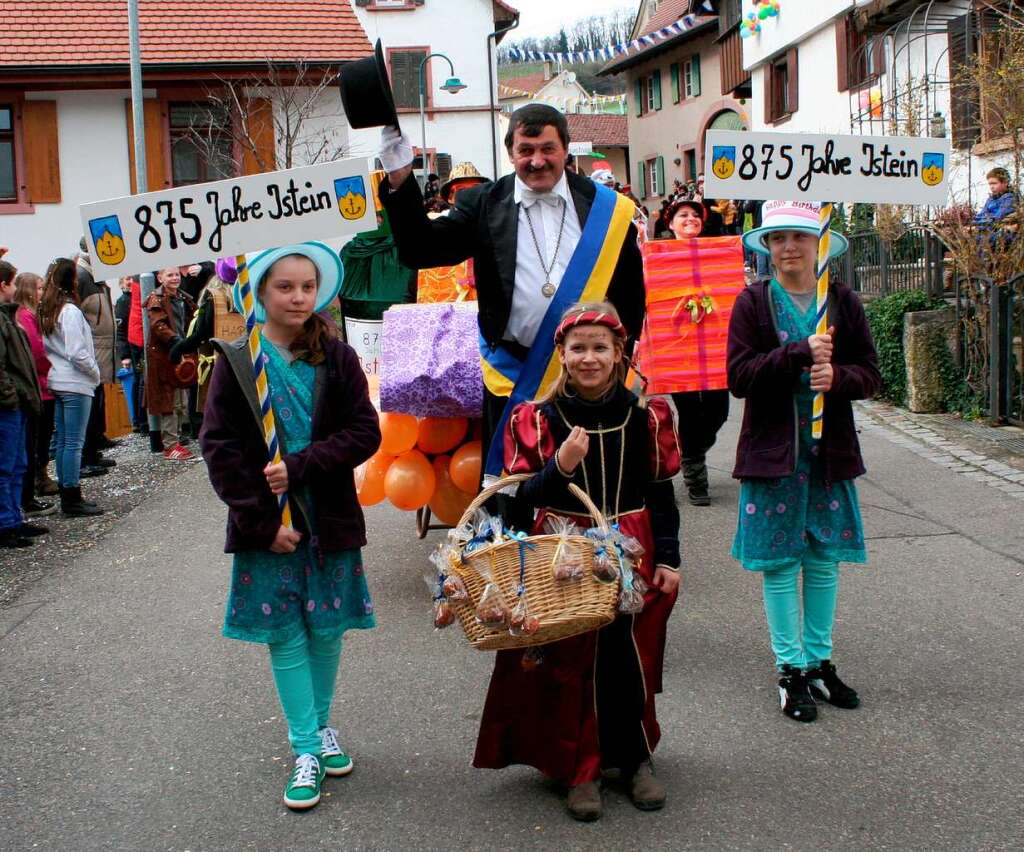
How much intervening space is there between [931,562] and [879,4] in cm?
1360

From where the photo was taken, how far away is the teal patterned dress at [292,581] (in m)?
3.78

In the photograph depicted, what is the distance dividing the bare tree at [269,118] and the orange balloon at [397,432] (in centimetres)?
1896

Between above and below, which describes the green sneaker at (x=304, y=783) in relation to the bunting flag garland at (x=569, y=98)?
→ below

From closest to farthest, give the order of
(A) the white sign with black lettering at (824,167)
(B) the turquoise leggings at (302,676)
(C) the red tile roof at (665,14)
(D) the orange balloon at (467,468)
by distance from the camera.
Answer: (B) the turquoise leggings at (302,676) < (A) the white sign with black lettering at (824,167) < (D) the orange balloon at (467,468) < (C) the red tile roof at (665,14)

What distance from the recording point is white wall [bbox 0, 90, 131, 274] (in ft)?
Answer: 81.5

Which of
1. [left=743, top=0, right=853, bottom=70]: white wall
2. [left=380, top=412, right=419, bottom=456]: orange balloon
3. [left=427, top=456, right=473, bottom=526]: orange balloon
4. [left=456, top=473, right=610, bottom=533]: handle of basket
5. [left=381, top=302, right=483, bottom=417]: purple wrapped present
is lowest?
[left=427, top=456, right=473, bottom=526]: orange balloon

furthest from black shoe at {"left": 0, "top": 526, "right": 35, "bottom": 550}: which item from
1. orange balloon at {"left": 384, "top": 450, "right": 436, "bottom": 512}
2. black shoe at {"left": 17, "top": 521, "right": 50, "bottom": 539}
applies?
orange balloon at {"left": 384, "top": 450, "right": 436, "bottom": 512}

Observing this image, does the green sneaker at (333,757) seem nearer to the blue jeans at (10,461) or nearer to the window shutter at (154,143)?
the blue jeans at (10,461)

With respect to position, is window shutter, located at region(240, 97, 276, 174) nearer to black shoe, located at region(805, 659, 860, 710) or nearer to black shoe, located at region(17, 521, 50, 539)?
black shoe, located at region(17, 521, 50, 539)

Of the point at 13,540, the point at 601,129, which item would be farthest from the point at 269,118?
the point at 601,129

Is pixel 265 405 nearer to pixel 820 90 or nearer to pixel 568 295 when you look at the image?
pixel 568 295

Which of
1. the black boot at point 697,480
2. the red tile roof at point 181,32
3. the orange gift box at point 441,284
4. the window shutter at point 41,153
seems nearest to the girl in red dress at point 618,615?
the orange gift box at point 441,284

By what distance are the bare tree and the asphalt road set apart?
18975mm

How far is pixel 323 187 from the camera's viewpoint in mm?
3971
